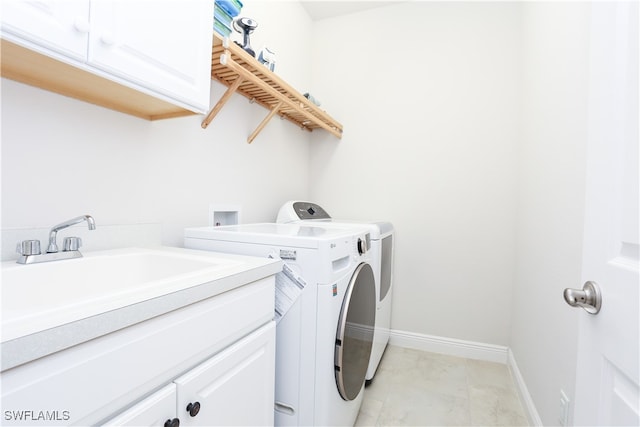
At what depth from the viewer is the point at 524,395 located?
171 centimetres

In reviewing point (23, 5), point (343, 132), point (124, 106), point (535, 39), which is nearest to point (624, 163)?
point (23, 5)

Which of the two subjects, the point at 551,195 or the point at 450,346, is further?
the point at 450,346

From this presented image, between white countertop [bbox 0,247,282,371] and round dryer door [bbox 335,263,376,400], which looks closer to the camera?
white countertop [bbox 0,247,282,371]

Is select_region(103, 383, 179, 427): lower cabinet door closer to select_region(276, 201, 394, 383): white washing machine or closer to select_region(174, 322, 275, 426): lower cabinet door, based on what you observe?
select_region(174, 322, 275, 426): lower cabinet door

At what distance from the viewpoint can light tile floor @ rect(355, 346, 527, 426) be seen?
5.36 ft

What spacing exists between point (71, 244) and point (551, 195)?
1952 millimetres

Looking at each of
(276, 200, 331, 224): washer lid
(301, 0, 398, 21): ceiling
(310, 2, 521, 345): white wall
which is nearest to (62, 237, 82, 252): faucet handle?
(276, 200, 331, 224): washer lid

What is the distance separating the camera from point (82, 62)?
0.75 meters

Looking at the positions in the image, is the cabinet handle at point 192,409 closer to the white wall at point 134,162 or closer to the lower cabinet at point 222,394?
the lower cabinet at point 222,394

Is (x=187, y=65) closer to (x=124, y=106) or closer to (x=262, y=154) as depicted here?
(x=124, y=106)

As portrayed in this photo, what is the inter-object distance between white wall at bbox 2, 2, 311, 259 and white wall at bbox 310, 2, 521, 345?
26.1 inches

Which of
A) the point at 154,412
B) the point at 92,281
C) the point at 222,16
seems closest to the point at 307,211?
the point at 222,16

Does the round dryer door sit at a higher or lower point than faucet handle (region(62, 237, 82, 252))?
lower

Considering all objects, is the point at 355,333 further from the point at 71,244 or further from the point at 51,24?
the point at 51,24
